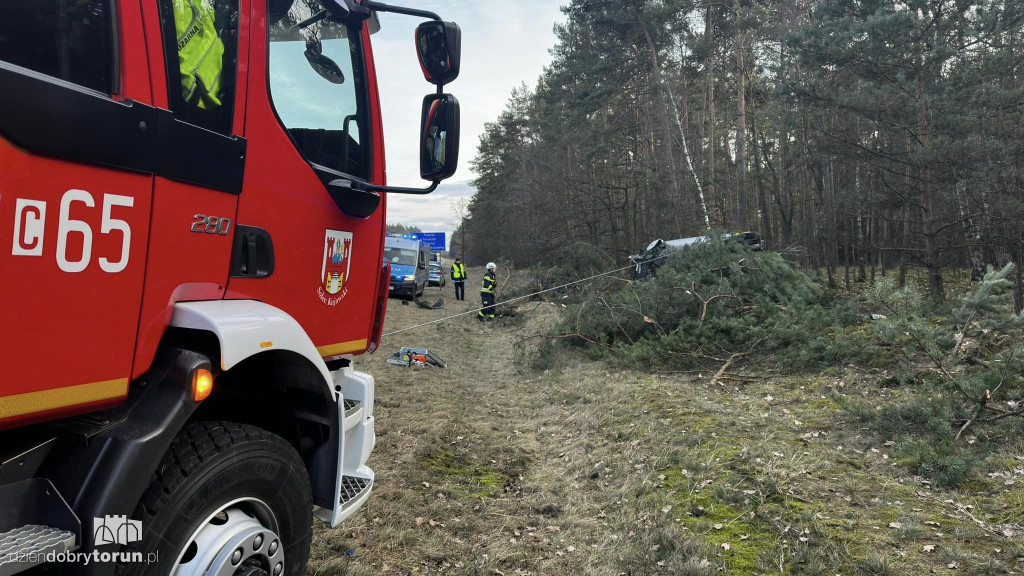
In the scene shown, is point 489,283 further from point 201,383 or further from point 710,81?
point 201,383

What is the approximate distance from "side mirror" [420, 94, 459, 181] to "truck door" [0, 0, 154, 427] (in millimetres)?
1394

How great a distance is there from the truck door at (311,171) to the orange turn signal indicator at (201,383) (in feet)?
1.44

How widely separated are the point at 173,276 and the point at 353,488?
Result: 150 cm

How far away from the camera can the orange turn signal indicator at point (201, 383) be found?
1908mm

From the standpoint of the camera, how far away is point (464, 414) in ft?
24.8

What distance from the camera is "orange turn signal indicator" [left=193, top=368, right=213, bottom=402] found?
1.91 metres

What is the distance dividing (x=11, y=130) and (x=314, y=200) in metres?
1.37

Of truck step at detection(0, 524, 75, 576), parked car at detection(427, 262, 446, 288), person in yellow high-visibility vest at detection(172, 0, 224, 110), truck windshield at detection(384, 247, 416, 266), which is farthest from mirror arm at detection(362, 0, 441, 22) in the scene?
parked car at detection(427, 262, 446, 288)

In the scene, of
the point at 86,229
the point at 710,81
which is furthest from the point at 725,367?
the point at 710,81

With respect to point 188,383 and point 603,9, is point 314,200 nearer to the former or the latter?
point 188,383

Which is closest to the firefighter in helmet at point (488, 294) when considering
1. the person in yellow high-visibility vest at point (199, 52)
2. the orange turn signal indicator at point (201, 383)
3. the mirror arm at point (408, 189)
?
the mirror arm at point (408, 189)

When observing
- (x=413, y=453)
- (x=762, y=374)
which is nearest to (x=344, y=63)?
(x=413, y=453)

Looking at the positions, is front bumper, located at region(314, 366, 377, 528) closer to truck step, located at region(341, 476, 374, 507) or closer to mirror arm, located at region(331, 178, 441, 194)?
truck step, located at region(341, 476, 374, 507)

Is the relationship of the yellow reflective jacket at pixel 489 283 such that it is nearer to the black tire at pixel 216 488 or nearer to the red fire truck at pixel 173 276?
the red fire truck at pixel 173 276
